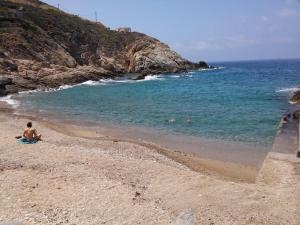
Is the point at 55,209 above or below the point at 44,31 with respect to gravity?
below

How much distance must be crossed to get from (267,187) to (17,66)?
209 feet

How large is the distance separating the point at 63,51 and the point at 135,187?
83676mm

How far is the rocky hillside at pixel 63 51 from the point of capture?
73238 mm

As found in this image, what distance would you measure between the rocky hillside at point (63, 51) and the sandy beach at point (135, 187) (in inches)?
1619

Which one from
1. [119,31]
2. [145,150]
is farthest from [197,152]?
[119,31]

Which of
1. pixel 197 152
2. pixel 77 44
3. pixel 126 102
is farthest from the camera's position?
pixel 77 44

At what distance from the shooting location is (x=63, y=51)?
9575 centimetres

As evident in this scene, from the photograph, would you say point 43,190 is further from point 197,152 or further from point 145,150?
point 197,152

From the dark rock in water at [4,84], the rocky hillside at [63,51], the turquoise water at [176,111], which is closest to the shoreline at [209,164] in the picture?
the turquoise water at [176,111]

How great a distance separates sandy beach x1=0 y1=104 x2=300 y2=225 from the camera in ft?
44.2

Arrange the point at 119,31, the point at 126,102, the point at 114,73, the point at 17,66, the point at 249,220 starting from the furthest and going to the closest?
the point at 119,31 < the point at 114,73 < the point at 17,66 < the point at 126,102 < the point at 249,220

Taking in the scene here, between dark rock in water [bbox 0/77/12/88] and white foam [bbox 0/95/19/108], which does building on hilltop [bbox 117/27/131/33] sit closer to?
dark rock in water [bbox 0/77/12/88]

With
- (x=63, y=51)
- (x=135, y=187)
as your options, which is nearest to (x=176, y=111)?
(x=135, y=187)

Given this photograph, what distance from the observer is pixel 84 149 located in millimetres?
22234
